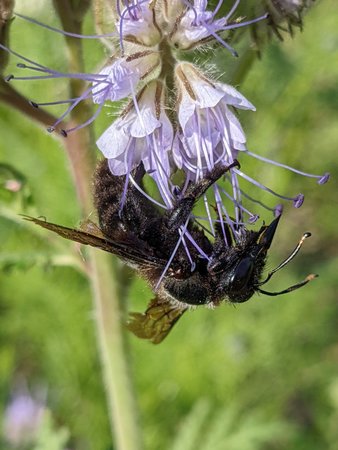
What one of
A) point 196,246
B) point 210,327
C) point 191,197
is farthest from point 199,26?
point 210,327

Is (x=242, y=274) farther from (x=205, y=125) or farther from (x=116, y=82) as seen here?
(x=116, y=82)

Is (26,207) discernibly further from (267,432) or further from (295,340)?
(295,340)

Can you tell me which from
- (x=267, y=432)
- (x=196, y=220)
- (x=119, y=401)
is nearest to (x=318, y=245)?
(x=267, y=432)

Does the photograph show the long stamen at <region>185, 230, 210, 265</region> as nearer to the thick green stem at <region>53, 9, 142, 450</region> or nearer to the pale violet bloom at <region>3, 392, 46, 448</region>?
the thick green stem at <region>53, 9, 142, 450</region>

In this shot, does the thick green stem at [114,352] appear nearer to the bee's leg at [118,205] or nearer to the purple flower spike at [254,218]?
the bee's leg at [118,205]

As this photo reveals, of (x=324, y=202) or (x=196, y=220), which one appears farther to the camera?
(x=324, y=202)

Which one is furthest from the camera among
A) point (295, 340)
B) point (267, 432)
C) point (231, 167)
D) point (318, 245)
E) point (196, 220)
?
point (318, 245)

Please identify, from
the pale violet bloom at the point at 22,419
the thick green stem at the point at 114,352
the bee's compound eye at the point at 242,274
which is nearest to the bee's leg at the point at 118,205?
the bee's compound eye at the point at 242,274
